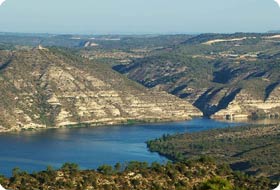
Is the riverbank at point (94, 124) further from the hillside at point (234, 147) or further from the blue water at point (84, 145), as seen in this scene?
the hillside at point (234, 147)

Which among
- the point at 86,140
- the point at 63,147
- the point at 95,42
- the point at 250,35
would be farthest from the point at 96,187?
the point at 95,42

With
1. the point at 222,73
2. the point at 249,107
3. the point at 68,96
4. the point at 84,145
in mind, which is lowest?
the point at 249,107

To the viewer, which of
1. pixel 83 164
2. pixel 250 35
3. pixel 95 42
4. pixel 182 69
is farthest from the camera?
pixel 95 42

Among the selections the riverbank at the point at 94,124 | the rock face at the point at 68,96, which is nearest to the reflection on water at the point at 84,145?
the riverbank at the point at 94,124

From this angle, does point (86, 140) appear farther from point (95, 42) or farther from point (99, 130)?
point (95, 42)

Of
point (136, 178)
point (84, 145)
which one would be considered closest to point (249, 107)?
point (84, 145)

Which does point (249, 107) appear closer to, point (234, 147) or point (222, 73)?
point (222, 73)

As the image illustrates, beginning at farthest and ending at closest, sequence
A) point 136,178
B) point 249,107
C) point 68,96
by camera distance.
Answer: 1. point 249,107
2. point 68,96
3. point 136,178
